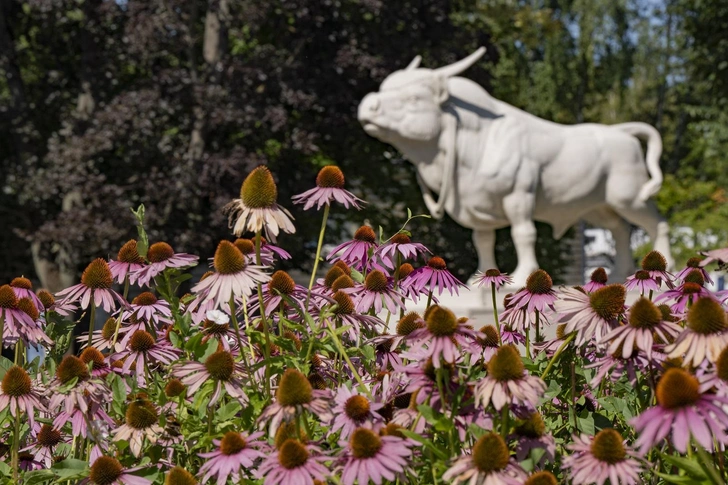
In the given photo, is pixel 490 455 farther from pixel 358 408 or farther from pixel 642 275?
pixel 642 275

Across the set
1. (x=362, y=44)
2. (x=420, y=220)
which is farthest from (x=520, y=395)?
(x=420, y=220)

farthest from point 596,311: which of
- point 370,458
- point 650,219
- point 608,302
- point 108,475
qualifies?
point 650,219

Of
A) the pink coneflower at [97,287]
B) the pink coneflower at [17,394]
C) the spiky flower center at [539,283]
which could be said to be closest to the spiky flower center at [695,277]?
the spiky flower center at [539,283]

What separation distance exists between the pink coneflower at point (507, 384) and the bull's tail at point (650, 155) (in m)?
7.75

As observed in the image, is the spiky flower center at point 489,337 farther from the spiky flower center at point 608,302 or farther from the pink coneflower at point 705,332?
the pink coneflower at point 705,332

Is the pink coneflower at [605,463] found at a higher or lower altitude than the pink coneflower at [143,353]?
higher

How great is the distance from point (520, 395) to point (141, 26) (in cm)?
1102

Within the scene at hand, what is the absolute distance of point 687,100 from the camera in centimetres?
2769

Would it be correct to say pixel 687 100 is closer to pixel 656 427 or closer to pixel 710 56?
pixel 710 56

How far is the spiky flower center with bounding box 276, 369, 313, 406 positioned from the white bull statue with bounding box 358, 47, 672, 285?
269 inches

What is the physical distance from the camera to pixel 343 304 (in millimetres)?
2205

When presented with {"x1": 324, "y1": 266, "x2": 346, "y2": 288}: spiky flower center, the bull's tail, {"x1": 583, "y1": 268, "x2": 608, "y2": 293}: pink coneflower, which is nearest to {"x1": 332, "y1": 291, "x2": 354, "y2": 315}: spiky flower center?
{"x1": 324, "y1": 266, "x2": 346, "y2": 288}: spiky flower center

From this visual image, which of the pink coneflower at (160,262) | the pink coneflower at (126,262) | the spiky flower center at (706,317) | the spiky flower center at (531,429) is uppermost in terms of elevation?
the spiky flower center at (706,317)

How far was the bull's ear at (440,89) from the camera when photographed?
27.8 feet
